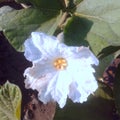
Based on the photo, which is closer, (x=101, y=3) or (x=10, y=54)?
(x=101, y=3)

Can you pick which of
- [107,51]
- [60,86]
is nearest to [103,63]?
[107,51]

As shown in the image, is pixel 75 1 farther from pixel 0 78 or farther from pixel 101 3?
pixel 0 78

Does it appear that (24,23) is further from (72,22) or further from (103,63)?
(103,63)

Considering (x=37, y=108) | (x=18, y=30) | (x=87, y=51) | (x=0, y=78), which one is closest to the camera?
(x=87, y=51)

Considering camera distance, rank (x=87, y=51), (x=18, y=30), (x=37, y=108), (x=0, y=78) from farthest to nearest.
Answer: (x=0, y=78) → (x=37, y=108) → (x=18, y=30) → (x=87, y=51)

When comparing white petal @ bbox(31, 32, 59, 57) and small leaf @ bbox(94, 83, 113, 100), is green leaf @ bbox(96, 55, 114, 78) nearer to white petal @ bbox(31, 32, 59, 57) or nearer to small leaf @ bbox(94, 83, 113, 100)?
small leaf @ bbox(94, 83, 113, 100)

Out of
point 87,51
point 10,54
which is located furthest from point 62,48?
point 10,54

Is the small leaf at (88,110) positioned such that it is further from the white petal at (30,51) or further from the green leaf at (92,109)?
the white petal at (30,51)

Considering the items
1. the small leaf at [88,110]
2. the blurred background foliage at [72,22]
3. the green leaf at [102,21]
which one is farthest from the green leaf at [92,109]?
the green leaf at [102,21]
